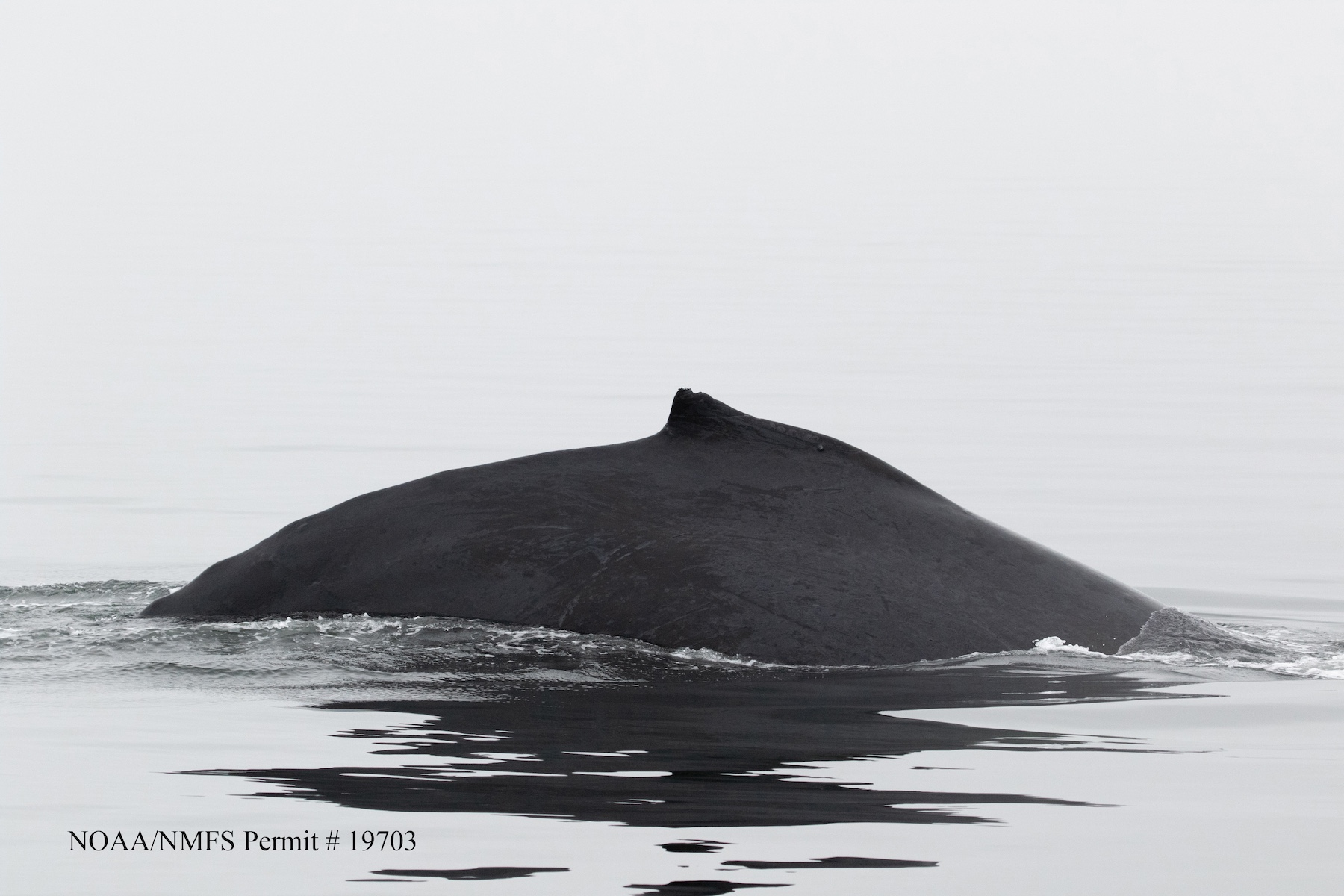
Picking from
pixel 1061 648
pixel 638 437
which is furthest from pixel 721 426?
pixel 638 437

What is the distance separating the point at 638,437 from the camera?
817 inches

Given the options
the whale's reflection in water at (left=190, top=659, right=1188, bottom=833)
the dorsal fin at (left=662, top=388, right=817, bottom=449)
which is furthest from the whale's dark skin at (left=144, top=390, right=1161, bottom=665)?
the whale's reflection in water at (left=190, top=659, right=1188, bottom=833)

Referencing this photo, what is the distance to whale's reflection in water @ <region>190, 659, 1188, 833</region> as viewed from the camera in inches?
263

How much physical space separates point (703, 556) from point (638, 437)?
1195 centimetres

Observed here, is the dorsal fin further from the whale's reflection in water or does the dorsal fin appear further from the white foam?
the white foam

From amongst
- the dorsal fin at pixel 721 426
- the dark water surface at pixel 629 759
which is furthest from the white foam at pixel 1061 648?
the dorsal fin at pixel 721 426

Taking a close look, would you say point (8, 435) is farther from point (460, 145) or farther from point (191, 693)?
point (460, 145)

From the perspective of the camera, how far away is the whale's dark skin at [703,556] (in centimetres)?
880

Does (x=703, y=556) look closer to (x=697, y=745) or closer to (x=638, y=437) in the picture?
(x=697, y=745)

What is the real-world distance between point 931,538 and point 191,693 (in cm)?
301

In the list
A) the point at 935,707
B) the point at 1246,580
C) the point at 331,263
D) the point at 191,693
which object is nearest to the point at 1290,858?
the point at 935,707

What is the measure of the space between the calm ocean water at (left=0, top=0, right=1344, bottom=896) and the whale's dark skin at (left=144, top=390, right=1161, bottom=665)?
161mm

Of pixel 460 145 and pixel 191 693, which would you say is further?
pixel 460 145

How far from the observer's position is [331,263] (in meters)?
41.7
